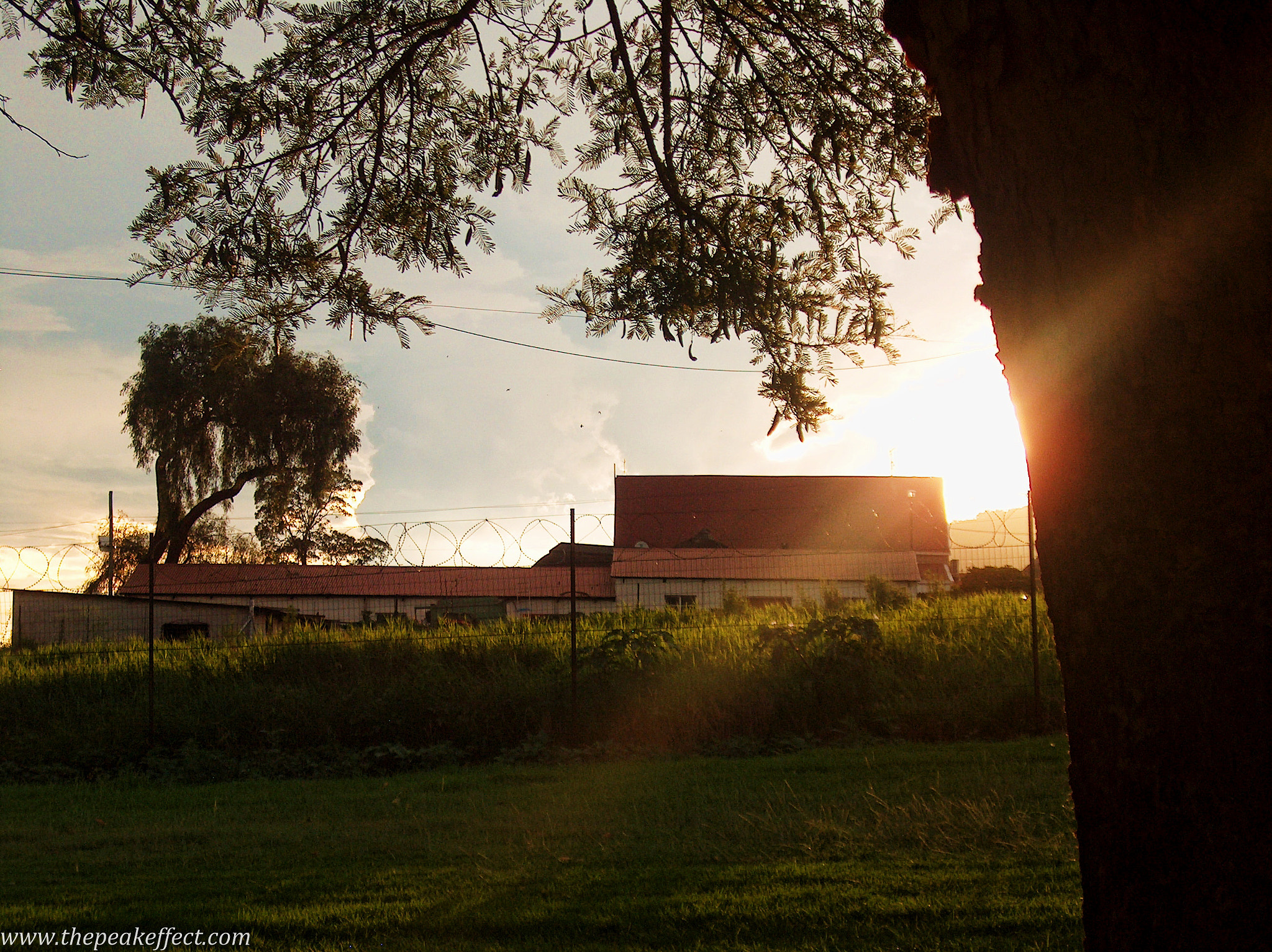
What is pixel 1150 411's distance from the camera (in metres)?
2.00

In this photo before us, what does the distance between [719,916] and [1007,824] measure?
249 cm

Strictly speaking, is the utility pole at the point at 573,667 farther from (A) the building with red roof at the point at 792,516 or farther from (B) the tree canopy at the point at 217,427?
(B) the tree canopy at the point at 217,427

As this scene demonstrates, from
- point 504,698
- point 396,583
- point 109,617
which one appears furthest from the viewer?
point 396,583

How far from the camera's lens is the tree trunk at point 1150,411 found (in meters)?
1.88

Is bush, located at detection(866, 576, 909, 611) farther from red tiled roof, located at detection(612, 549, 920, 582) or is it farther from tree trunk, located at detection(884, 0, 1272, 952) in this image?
tree trunk, located at detection(884, 0, 1272, 952)

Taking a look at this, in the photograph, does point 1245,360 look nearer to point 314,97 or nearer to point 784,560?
point 314,97

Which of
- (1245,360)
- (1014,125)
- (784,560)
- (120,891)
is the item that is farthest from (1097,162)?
(784,560)

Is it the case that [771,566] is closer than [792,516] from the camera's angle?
Yes

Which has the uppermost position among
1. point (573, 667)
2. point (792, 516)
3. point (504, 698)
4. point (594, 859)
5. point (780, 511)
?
point (780, 511)

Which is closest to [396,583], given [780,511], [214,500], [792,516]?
[214,500]

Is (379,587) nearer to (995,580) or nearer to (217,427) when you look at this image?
(217,427)

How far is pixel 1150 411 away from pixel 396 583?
33.3m

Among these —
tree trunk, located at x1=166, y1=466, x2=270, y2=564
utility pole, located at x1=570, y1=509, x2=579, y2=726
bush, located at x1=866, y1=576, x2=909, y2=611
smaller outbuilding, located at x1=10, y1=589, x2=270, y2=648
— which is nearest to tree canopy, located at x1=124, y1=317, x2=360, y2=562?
tree trunk, located at x1=166, y1=466, x2=270, y2=564

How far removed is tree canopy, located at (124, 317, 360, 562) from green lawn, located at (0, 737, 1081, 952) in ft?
99.6
